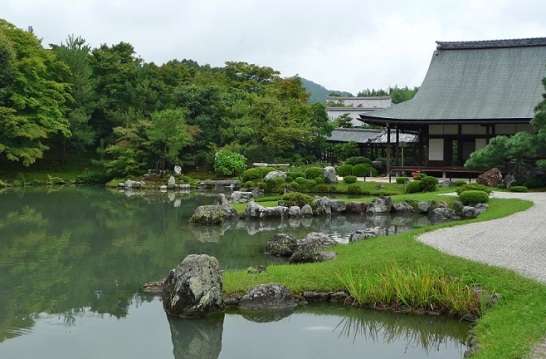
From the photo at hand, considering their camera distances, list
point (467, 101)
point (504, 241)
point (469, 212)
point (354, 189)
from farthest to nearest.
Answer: point (467, 101) → point (354, 189) → point (469, 212) → point (504, 241)

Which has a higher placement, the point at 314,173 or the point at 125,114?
the point at 125,114

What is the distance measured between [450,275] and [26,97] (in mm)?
33498

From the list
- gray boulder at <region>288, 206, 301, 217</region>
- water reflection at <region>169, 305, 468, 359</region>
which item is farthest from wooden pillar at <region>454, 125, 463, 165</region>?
water reflection at <region>169, 305, 468, 359</region>

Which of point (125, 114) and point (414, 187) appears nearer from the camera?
point (414, 187)

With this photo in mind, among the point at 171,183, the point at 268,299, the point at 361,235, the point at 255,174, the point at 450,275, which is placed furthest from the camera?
the point at 171,183

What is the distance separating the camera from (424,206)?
21.1 meters

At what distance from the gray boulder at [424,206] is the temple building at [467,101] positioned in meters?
9.71

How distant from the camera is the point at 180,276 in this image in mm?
9141

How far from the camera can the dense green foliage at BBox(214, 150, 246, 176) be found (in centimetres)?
3616

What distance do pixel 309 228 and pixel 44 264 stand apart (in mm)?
8069

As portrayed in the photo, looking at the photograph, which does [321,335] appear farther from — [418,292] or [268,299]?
[418,292]

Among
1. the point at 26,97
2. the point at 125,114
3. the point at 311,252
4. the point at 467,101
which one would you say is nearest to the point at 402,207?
the point at 311,252

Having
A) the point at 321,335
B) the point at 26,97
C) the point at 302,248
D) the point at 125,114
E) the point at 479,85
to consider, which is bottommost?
the point at 321,335

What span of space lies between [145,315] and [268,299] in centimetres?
199
